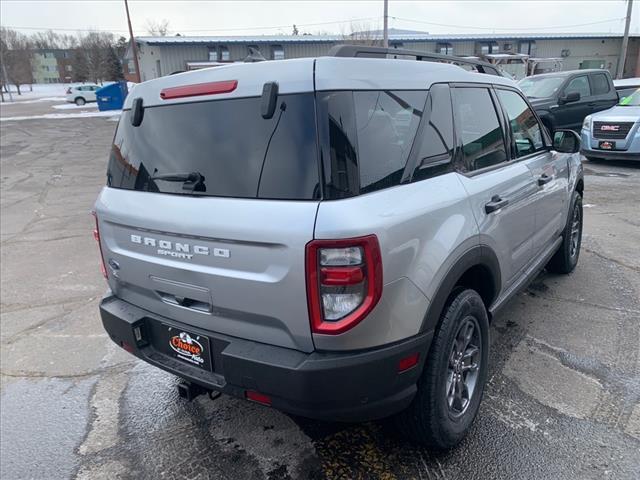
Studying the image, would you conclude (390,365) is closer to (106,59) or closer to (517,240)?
(517,240)

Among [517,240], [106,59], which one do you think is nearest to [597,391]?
[517,240]

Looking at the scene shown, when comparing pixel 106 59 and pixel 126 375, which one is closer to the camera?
pixel 126 375

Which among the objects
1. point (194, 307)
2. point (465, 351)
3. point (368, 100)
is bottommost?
point (465, 351)

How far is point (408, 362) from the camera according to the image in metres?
2.06

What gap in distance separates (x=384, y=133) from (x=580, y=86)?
40.2ft

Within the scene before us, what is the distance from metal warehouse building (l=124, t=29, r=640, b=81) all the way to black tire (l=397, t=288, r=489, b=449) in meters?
40.0

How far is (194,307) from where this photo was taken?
7.41 ft

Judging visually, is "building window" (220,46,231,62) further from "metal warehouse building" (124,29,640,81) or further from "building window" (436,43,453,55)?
"building window" (436,43,453,55)

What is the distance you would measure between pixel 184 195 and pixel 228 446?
143cm

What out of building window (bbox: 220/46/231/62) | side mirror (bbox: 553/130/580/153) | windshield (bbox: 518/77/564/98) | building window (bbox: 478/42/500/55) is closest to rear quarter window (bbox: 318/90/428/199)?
side mirror (bbox: 553/130/580/153)

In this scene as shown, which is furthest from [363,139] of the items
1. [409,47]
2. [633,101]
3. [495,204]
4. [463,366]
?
[409,47]

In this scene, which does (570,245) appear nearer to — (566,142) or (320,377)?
(566,142)

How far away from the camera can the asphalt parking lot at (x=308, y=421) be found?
2494mm

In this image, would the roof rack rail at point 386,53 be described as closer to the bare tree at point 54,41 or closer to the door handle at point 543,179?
the door handle at point 543,179
